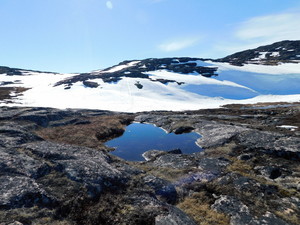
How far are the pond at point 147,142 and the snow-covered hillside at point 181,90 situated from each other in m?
30.8

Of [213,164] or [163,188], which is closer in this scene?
[163,188]

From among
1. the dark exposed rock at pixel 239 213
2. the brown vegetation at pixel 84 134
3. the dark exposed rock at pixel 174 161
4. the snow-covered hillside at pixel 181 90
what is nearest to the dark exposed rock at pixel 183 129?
the brown vegetation at pixel 84 134

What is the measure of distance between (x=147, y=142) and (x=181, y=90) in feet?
223

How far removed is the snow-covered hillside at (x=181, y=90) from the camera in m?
79.7

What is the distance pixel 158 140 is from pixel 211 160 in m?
13.7

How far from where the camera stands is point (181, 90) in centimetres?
9906

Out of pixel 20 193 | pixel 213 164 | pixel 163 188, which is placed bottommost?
pixel 213 164

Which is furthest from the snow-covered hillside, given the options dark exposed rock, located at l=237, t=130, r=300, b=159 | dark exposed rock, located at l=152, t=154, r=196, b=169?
dark exposed rock, located at l=152, t=154, r=196, b=169

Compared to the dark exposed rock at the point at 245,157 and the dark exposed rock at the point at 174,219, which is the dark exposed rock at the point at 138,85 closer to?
the dark exposed rock at the point at 245,157

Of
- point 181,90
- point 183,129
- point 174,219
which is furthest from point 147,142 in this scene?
point 181,90

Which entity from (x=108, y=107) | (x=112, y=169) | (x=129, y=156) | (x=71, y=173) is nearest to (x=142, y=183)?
(x=112, y=169)

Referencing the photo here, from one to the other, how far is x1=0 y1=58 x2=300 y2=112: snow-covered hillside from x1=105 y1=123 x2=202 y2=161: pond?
3075 centimetres

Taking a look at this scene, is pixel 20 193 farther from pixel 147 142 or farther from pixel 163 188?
A: pixel 147 142

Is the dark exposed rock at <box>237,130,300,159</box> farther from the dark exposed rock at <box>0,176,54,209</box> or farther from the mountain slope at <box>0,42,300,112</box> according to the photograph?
the mountain slope at <box>0,42,300,112</box>
